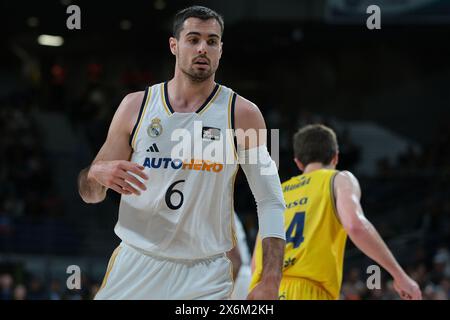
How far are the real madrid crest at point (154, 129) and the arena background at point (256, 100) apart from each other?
274 inches

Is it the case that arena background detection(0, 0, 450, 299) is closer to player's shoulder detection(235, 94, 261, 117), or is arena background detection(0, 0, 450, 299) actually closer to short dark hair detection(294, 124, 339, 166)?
short dark hair detection(294, 124, 339, 166)

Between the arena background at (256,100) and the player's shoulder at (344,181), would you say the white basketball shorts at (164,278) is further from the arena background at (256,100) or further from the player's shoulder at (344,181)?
the arena background at (256,100)

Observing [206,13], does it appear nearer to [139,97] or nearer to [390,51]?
[139,97]

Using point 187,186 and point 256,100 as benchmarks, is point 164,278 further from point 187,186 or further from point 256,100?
point 256,100

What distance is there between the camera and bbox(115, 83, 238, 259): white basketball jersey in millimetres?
4266

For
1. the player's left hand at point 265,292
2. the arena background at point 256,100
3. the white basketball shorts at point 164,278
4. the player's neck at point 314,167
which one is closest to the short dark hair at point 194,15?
the white basketball shorts at point 164,278

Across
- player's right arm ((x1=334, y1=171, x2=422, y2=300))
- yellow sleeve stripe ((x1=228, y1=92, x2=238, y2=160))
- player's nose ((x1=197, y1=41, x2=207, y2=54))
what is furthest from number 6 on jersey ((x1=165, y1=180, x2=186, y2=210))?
player's right arm ((x1=334, y1=171, x2=422, y2=300))

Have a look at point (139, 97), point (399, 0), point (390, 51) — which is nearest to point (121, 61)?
point (390, 51)

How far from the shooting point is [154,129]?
14.3 feet

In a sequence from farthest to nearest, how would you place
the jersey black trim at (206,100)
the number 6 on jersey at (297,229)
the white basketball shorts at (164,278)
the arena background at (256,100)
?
the arena background at (256,100) < the number 6 on jersey at (297,229) < the jersey black trim at (206,100) < the white basketball shorts at (164,278)

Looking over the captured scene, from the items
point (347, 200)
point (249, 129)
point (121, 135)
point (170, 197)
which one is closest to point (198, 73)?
point (249, 129)

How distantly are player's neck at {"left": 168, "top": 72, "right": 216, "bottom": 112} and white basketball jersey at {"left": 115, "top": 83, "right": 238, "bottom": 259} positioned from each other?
63 millimetres

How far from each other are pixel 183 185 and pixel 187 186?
0.07ft

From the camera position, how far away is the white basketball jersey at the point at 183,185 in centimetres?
427
